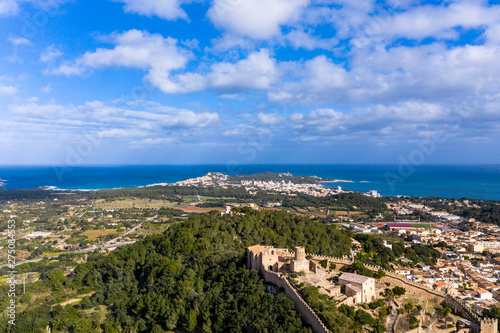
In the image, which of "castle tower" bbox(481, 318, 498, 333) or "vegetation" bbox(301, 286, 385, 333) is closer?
"vegetation" bbox(301, 286, 385, 333)

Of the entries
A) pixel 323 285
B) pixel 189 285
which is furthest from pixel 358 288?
pixel 189 285

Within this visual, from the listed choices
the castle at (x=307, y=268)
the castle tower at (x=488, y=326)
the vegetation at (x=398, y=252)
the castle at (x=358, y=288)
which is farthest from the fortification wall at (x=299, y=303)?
the vegetation at (x=398, y=252)

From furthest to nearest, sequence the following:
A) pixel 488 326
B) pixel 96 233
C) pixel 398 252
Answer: pixel 96 233, pixel 398 252, pixel 488 326

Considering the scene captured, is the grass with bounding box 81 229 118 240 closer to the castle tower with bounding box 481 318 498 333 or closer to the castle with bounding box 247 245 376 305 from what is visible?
the castle with bounding box 247 245 376 305

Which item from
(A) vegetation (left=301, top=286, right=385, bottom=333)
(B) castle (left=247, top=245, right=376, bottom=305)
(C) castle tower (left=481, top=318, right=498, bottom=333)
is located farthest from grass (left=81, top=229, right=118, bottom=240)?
(C) castle tower (left=481, top=318, right=498, bottom=333)

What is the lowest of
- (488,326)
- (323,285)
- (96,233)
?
(96,233)

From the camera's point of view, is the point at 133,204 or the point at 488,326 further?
the point at 133,204

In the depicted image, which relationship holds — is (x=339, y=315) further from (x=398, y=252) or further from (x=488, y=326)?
(x=398, y=252)

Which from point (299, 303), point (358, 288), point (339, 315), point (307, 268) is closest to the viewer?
point (339, 315)
